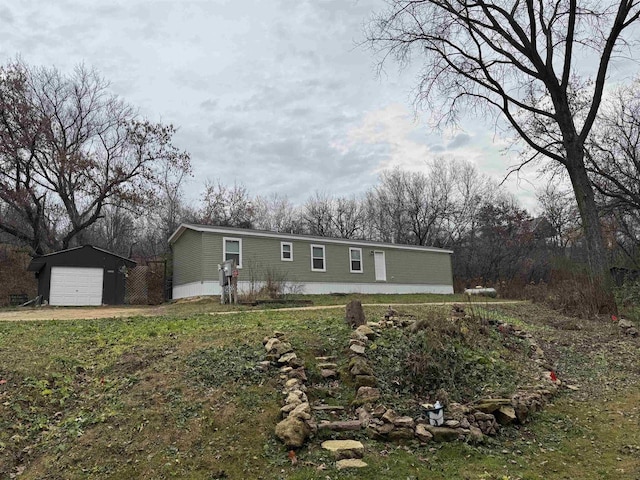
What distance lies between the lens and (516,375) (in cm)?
521

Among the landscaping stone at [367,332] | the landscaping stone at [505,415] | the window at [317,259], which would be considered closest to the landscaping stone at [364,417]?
the landscaping stone at [505,415]

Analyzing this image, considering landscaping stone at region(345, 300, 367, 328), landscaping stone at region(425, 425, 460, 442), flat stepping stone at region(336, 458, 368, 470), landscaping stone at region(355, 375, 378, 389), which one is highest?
landscaping stone at region(345, 300, 367, 328)

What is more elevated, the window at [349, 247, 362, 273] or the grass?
the window at [349, 247, 362, 273]

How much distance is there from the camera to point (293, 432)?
3631 millimetres

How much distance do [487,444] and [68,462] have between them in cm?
332

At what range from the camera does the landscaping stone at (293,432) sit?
3.58 m

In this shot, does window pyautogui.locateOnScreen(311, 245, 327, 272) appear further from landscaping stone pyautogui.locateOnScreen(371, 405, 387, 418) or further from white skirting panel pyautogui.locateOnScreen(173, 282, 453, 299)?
landscaping stone pyautogui.locateOnScreen(371, 405, 387, 418)

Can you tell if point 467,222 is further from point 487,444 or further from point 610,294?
point 487,444

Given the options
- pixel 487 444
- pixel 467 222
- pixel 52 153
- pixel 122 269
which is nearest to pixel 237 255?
pixel 122 269

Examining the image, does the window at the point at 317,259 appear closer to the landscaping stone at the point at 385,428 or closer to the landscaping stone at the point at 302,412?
the landscaping stone at the point at 302,412

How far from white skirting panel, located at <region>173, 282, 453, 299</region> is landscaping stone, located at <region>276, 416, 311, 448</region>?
42.0 feet

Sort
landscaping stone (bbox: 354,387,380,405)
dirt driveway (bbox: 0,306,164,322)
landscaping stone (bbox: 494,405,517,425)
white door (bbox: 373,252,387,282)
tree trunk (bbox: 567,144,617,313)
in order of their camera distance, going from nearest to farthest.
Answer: landscaping stone (bbox: 494,405,517,425) < landscaping stone (bbox: 354,387,380,405) < dirt driveway (bbox: 0,306,164,322) < tree trunk (bbox: 567,144,617,313) < white door (bbox: 373,252,387,282)

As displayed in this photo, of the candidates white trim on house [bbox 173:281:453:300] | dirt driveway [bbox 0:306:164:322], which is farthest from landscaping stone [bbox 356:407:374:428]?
white trim on house [bbox 173:281:453:300]

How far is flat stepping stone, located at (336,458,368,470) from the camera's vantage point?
3.31m
